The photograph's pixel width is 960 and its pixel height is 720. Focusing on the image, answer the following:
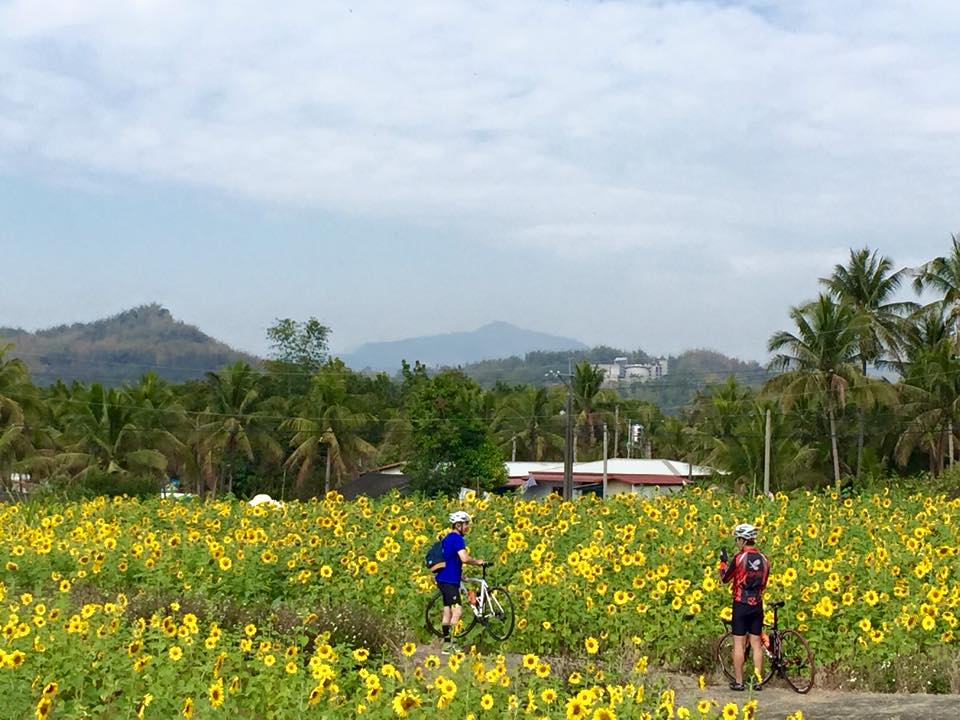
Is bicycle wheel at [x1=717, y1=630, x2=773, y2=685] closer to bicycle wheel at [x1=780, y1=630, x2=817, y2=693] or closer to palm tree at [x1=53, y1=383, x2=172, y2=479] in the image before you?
bicycle wheel at [x1=780, y1=630, x2=817, y2=693]

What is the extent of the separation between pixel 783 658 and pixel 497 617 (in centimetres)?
312

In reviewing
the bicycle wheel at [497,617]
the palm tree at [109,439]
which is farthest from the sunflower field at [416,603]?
the palm tree at [109,439]

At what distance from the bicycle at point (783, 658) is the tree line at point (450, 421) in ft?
87.4

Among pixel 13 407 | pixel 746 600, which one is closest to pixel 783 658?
pixel 746 600

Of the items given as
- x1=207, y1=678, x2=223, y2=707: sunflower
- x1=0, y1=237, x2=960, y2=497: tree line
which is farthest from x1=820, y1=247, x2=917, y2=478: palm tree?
x1=207, y1=678, x2=223, y2=707: sunflower

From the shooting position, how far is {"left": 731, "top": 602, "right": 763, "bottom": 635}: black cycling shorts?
36.6 feet

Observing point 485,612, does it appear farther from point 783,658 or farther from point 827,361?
point 827,361

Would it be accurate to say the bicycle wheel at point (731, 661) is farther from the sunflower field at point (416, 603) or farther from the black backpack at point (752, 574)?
the black backpack at point (752, 574)

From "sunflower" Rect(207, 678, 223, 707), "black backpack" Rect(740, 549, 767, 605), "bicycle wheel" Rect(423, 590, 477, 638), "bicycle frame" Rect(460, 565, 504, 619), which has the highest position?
"black backpack" Rect(740, 549, 767, 605)

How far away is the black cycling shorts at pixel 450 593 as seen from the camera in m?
12.6

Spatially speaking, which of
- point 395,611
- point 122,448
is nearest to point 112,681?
point 395,611

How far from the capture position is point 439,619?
43.8ft

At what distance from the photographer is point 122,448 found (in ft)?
177

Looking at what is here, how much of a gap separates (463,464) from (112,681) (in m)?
52.8
